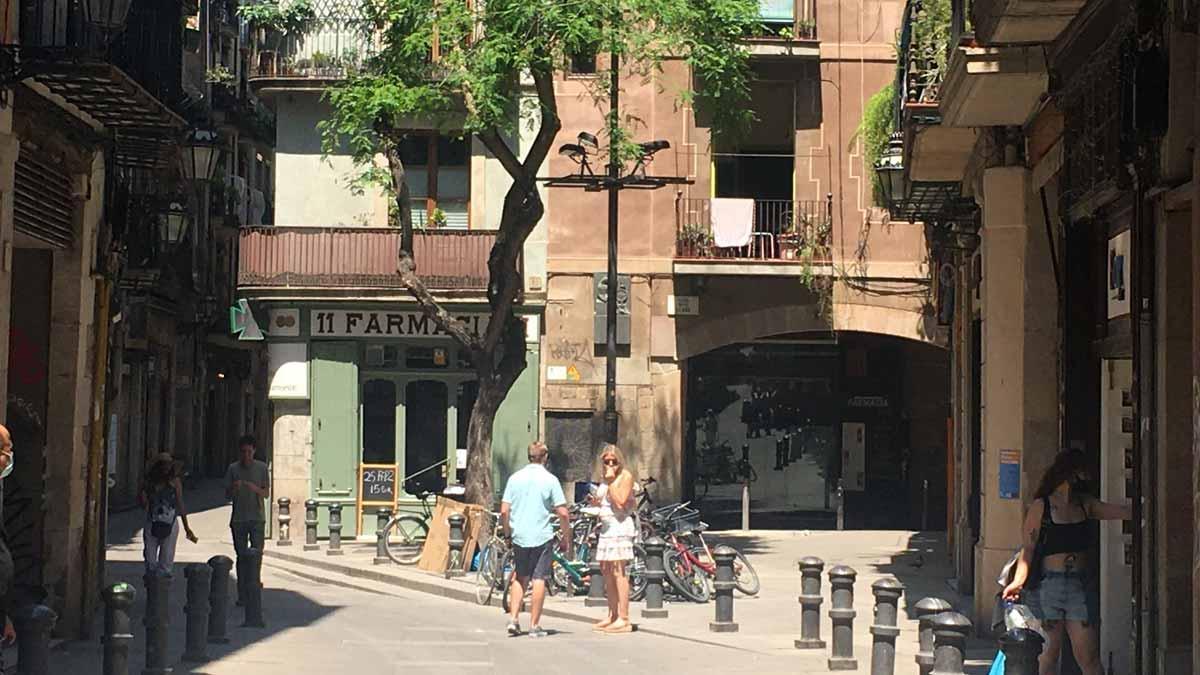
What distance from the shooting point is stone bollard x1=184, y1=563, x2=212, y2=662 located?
14.1 m

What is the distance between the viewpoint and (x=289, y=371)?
30.8 m

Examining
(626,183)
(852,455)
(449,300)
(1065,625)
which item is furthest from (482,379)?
(1065,625)

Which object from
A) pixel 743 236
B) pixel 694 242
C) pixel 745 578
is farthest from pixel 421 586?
pixel 743 236

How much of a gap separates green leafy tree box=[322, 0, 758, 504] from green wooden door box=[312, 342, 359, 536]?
222 inches

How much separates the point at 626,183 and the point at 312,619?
7963mm

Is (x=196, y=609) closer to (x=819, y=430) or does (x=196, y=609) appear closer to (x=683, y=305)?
(x=683, y=305)

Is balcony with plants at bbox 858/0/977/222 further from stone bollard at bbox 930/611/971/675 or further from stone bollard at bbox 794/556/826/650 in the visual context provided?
A: stone bollard at bbox 930/611/971/675

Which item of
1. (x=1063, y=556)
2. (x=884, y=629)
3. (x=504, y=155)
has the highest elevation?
(x=504, y=155)

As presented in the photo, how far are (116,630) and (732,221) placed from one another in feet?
65.3

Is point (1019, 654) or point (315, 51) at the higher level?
point (315, 51)

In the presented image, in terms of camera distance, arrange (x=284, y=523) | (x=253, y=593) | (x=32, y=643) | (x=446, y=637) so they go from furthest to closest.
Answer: (x=284, y=523)
(x=253, y=593)
(x=446, y=637)
(x=32, y=643)

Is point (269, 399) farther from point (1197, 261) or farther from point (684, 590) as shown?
point (1197, 261)

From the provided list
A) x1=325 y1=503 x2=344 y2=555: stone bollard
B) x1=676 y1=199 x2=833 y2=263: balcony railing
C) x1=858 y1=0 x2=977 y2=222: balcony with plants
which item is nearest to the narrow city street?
x1=325 y1=503 x2=344 y2=555: stone bollard

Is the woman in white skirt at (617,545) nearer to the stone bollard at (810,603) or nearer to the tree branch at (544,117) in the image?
the stone bollard at (810,603)
